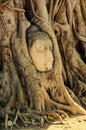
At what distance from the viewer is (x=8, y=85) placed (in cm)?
587

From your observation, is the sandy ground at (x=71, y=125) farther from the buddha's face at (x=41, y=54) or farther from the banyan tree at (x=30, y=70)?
the buddha's face at (x=41, y=54)

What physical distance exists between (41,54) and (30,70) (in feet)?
0.85

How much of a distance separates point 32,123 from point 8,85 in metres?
0.61

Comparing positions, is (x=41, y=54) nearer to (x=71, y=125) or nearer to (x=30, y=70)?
(x=30, y=70)

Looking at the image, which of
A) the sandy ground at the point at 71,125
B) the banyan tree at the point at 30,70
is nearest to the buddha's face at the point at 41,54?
the banyan tree at the point at 30,70

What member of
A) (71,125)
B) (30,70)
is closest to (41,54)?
(30,70)

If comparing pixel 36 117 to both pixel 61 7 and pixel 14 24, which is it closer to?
pixel 14 24

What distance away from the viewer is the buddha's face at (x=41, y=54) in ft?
19.4

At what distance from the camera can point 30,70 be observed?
5840mm

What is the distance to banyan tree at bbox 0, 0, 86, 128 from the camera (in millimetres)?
5773

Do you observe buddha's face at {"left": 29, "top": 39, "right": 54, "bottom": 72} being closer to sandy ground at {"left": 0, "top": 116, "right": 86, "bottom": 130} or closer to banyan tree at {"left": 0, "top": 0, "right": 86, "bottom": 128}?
banyan tree at {"left": 0, "top": 0, "right": 86, "bottom": 128}

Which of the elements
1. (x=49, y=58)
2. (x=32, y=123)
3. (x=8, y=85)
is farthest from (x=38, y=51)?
(x=32, y=123)

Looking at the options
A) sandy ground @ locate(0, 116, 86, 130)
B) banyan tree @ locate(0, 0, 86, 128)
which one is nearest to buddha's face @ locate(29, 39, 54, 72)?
banyan tree @ locate(0, 0, 86, 128)

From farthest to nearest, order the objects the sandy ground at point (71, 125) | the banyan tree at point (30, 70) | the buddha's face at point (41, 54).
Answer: the buddha's face at point (41, 54) < the banyan tree at point (30, 70) < the sandy ground at point (71, 125)
